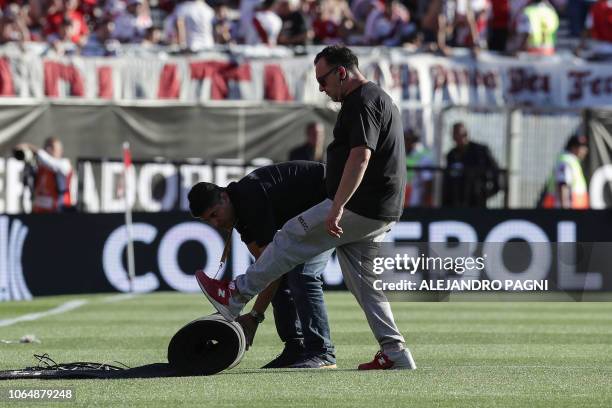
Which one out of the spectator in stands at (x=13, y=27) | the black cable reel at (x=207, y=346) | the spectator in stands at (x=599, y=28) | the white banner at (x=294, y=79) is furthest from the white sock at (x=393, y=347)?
the spectator in stands at (x=599, y=28)

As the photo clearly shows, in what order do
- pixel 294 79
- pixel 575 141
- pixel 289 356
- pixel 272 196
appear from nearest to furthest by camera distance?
pixel 272 196 < pixel 289 356 < pixel 575 141 < pixel 294 79

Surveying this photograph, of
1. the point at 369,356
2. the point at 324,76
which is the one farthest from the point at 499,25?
the point at 324,76

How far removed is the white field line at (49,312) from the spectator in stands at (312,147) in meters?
4.19

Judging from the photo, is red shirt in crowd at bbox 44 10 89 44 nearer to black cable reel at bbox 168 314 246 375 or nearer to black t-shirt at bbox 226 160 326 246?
black t-shirt at bbox 226 160 326 246

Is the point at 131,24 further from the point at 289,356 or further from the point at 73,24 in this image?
the point at 289,356

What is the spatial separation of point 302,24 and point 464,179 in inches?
180

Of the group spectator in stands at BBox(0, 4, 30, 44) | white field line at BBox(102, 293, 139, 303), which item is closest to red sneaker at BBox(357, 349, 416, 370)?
white field line at BBox(102, 293, 139, 303)

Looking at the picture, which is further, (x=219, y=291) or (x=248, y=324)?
(x=248, y=324)

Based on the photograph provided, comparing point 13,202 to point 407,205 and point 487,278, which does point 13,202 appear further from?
point 487,278

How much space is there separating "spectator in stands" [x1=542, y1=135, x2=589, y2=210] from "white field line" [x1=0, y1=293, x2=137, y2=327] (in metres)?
6.78

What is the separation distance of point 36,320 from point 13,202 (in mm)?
6003

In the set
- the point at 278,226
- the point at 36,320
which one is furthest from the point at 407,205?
the point at 278,226

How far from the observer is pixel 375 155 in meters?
8.87

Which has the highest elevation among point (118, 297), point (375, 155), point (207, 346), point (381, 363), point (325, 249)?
point (375, 155)
